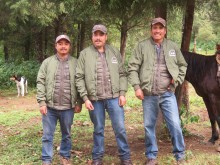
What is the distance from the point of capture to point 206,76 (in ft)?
19.6

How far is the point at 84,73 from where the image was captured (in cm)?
486

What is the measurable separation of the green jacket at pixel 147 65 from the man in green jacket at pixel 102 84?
8.9 inches

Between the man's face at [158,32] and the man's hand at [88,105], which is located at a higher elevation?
the man's face at [158,32]

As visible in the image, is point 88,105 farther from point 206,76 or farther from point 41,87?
point 206,76

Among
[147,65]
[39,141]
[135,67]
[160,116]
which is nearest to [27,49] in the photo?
[39,141]

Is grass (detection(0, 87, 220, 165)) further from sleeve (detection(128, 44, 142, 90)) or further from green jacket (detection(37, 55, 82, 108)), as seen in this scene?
sleeve (detection(128, 44, 142, 90))

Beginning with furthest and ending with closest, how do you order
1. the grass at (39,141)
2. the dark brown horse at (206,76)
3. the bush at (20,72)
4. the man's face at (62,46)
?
the bush at (20,72) → the dark brown horse at (206,76) → the grass at (39,141) → the man's face at (62,46)

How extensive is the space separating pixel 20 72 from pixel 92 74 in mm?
16827

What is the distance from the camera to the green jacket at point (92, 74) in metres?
4.79

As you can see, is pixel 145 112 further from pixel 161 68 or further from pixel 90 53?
pixel 90 53

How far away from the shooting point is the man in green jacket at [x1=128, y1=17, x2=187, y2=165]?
477 cm

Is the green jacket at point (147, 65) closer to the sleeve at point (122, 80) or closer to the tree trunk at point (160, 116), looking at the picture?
the sleeve at point (122, 80)

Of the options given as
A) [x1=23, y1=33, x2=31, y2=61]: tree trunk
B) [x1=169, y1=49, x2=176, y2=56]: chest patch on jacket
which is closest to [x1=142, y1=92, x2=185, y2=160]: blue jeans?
[x1=169, y1=49, x2=176, y2=56]: chest patch on jacket

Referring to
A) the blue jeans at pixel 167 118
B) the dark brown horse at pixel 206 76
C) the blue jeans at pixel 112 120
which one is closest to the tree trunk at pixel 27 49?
the dark brown horse at pixel 206 76
